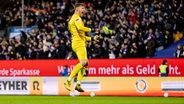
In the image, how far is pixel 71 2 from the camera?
3800 cm

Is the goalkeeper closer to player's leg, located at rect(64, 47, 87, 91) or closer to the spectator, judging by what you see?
player's leg, located at rect(64, 47, 87, 91)

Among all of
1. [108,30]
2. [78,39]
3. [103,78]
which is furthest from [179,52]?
[78,39]

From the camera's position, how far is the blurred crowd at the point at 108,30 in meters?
30.3

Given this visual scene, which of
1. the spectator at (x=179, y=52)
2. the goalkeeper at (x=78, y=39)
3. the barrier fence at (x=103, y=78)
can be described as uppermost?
the goalkeeper at (x=78, y=39)

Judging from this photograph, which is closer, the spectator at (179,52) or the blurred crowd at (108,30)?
the spectator at (179,52)

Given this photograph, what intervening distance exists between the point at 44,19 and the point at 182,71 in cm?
1141

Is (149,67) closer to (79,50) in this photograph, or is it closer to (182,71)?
(182,71)

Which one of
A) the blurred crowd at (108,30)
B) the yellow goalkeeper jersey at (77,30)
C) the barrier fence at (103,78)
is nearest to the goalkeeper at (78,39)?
the yellow goalkeeper jersey at (77,30)

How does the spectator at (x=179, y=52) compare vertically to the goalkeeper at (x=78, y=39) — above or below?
below

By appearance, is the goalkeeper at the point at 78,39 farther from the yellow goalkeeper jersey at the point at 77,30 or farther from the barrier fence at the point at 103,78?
the barrier fence at the point at 103,78

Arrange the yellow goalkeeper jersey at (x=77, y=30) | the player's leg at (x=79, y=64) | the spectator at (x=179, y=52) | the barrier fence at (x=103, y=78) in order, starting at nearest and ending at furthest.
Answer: the yellow goalkeeper jersey at (x=77, y=30) < the player's leg at (x=79, y=64) < the barrier fence at (x=103, y=78) < the spectator at (x=179, y=52)

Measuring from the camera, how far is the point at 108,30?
31172 millimetres

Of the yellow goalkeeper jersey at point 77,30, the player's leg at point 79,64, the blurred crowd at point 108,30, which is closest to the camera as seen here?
the yellow goalkeeper jersey at point 77,30

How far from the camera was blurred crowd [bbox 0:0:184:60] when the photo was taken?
30.3 m
